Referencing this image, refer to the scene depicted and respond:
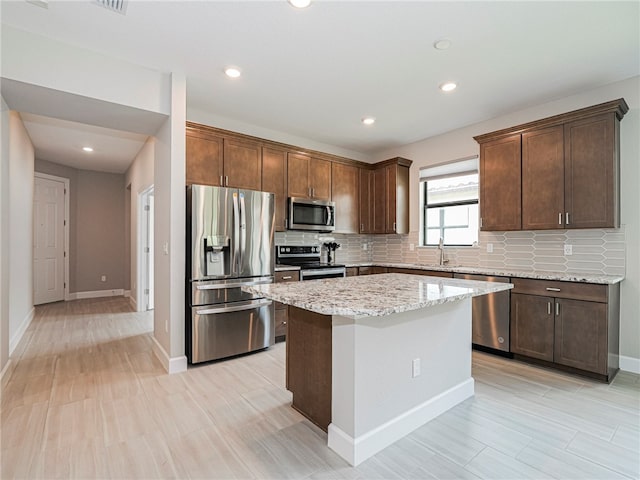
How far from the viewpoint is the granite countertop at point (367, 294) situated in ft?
4.85

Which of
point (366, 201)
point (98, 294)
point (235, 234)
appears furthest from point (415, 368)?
point (98, 294)

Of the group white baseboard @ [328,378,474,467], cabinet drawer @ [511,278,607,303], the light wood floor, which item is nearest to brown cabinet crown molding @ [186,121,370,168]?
the light wood floor

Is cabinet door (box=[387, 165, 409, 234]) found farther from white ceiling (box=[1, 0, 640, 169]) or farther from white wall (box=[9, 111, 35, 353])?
white wall (box=[9, 111, 35, 353])

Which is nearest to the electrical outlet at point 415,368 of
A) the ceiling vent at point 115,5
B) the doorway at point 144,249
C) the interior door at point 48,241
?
the ceiling vent at point 115,5

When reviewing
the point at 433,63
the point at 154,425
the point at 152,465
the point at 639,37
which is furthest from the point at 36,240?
the point at 639,37

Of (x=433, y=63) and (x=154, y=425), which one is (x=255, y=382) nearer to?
(x=154, y=425)

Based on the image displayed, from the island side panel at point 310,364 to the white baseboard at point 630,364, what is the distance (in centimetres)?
292

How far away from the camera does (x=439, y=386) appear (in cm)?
225

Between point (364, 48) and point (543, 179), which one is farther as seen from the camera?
point (543, 179)

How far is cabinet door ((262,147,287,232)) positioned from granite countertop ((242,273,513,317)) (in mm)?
2051

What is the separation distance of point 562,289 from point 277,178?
129 inches

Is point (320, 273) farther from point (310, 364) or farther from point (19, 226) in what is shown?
point (19, 226)

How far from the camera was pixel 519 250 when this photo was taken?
12.3 ft

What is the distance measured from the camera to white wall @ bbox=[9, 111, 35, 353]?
11.4 ft
